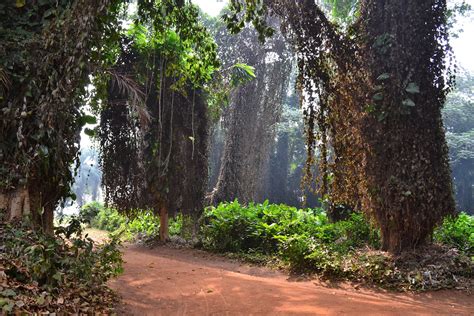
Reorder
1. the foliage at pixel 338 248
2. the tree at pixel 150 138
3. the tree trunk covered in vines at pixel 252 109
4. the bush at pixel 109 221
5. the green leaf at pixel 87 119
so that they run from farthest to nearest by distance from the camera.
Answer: the bush at pixel 109 221
the tree trunk covered in vines at pixel 252 109
the tree at pixel 150 138
the foliage at pixel 338 248
the green leaf at pixel 87 119

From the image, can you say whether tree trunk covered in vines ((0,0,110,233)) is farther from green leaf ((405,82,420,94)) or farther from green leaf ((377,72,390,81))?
green leaf ((405,82,420,94))

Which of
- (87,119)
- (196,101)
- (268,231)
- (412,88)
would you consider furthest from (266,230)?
(87,119)

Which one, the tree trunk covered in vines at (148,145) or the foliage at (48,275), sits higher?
the tree trunk covered in vines at (148,145)

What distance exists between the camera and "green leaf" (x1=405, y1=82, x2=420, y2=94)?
6787 mm

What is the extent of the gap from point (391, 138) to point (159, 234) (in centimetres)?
667

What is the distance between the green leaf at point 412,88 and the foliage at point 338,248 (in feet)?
8.38

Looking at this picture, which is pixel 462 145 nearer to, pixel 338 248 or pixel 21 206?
pixel 338 248

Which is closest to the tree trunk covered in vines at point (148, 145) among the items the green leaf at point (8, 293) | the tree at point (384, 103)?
the tree at point (384, 103)

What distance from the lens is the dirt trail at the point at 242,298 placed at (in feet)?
13.4

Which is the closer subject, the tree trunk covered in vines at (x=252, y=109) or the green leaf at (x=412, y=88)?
the green leaf at (x=412, y=88)

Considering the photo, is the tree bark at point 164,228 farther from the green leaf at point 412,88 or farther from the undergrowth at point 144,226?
the green leaf at point 412,88

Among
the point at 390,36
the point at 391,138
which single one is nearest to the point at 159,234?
the point at 391,138

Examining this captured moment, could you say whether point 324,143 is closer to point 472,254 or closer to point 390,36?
point 390,36

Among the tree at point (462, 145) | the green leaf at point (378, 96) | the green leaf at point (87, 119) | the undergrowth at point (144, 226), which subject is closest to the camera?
the green leaf at point (87, 119)
